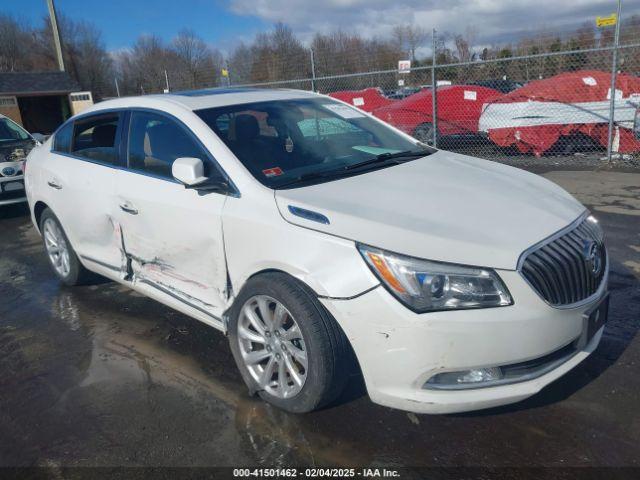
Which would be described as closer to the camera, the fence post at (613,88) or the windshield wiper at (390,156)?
the windshield wiper at (390,156)

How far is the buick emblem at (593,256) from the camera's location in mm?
2695

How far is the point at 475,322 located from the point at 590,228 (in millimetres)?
1098

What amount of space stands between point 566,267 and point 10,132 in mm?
9823

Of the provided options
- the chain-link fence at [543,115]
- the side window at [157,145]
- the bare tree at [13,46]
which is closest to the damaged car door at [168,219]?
the side window at [157,145]

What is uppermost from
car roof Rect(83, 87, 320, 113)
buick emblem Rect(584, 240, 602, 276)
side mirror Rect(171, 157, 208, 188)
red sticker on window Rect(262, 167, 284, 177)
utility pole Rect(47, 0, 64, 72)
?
utility pole Rect(47, 0, 64, 72)

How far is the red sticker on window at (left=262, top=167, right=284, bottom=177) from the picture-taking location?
3.13 meters

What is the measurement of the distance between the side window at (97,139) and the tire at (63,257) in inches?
30.2

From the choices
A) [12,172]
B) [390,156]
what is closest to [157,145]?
[390,156]

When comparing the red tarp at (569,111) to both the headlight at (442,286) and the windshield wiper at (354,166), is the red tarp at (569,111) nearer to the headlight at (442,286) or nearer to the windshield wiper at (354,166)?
the windshield wiper at (354,166)

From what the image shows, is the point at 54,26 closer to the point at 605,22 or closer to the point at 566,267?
the point at 605,22

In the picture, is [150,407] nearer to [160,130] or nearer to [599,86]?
[160,130]

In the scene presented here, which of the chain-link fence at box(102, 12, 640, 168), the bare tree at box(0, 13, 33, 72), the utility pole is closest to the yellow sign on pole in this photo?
the chain-link fence at box(102, 12, 640, 168)

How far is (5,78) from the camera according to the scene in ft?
98.5

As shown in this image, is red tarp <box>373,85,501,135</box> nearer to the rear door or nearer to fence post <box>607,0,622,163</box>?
fence post <box>607,0,622,163</box>
